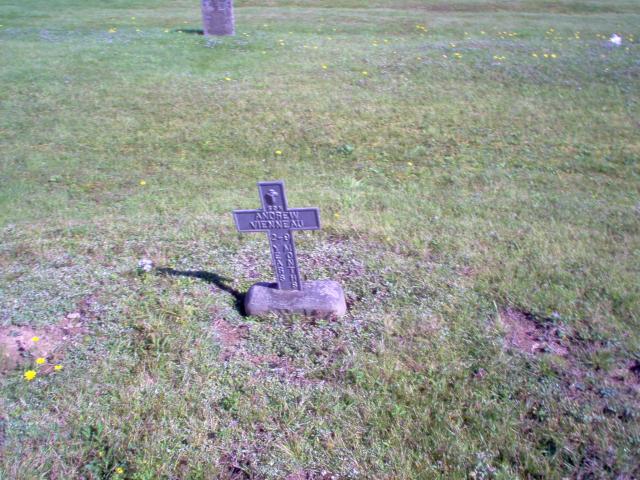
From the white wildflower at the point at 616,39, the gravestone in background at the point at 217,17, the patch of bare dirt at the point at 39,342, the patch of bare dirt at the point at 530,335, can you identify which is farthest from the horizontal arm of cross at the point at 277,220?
the white wildflower at the point at 616,39

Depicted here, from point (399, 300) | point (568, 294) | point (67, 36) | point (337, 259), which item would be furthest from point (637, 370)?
point (67, 36)

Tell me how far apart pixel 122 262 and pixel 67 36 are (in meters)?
9.62

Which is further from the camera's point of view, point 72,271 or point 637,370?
point 72,271

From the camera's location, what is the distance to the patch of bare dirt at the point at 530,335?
3812mm

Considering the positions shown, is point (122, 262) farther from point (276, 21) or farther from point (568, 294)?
point (276, 21)

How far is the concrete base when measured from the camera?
4.08 metres

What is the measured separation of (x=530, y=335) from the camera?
3.96m

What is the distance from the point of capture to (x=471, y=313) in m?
4.16

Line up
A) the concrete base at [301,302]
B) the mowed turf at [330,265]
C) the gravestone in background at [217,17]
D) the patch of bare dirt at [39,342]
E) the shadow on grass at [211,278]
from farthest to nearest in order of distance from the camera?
the gravestone in background at [217,17], the shadow on grass at [211,278], the concrete base at [301,302], the patch of bare dirt at [39,342], the mowed turf at [330,265]

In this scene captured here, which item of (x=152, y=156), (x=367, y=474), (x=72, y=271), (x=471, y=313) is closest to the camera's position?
(x=367, y=474)

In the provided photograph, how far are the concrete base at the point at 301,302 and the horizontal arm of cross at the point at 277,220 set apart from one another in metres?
0.45

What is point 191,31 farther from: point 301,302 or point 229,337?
point 229,337

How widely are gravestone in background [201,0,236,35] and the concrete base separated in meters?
9.50

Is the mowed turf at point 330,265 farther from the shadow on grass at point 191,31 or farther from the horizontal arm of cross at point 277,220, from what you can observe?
the shadow on grass at point 191,31
